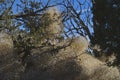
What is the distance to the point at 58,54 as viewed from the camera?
74.7 ft

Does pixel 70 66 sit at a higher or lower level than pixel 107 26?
lower

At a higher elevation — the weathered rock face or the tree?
the tree

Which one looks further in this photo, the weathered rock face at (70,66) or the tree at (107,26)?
the weathered rock face at (70,66)

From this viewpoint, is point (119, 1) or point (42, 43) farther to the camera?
point (42, 43)

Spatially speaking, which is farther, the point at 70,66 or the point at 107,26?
the point at 70,66

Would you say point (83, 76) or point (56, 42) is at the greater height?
point (56, 42)

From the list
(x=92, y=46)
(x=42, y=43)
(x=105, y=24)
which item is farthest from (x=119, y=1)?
(x=42, y=43)

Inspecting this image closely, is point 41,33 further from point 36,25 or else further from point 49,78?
point 49,78

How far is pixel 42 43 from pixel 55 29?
4.30ft

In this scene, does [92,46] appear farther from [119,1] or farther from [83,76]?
[119,1]

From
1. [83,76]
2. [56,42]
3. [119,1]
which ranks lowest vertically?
[83,76]

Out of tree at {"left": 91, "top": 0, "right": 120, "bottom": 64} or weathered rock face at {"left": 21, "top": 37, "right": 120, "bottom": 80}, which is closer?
tree at {"left": 91, "top": 0, "right": 120, "bottom": 64}

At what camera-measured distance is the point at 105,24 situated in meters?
21.2

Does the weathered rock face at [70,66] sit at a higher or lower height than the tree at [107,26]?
lower
